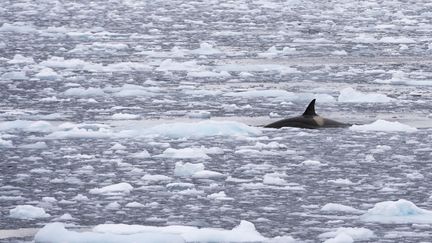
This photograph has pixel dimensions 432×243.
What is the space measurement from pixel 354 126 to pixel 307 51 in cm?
912

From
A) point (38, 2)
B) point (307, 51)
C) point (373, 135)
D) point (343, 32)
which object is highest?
point (38, 2)

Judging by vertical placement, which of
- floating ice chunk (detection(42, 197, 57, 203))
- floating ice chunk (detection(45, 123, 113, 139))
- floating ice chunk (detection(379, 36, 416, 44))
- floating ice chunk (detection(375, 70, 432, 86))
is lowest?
floating ice chunk (detection(42, 197, 57, 203))

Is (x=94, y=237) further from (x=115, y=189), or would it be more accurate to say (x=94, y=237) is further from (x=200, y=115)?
(x=200, y=115)

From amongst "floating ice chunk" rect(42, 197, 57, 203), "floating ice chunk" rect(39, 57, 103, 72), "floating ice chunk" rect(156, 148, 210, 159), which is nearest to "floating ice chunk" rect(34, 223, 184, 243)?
"floating ice chunk" rect(42, 197, 57, 203)

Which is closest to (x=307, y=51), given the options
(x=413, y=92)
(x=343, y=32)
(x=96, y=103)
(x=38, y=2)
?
(x=343, y=32)

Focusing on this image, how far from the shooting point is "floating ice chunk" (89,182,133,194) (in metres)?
8.54

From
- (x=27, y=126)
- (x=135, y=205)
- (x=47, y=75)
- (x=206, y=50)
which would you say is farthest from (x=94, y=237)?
(x=206, y=50)

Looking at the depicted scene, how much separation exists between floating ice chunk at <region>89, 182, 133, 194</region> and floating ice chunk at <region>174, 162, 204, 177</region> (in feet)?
2.15

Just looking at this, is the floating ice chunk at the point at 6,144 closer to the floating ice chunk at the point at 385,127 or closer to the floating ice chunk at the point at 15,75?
the floating ice chunk at the point at 385,127

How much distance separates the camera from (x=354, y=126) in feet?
38.1

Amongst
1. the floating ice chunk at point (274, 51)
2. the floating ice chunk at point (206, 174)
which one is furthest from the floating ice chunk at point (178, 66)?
the floating ice chunk at point (206, 174)

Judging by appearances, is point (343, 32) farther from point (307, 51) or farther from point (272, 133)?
point (272, 133)

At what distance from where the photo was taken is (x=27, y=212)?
777 cm

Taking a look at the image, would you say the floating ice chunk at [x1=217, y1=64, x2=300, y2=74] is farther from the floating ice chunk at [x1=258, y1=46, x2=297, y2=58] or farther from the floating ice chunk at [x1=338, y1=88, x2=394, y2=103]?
the floating ice chunk at [x1=338, y1=88, x2=394, y2=103]
